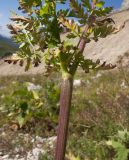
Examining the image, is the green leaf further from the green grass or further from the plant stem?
the green grass

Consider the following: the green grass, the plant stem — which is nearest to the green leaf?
the plant stem

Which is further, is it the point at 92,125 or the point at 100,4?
the point at 92,125

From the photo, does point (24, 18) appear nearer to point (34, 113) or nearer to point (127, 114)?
point (127, 114)

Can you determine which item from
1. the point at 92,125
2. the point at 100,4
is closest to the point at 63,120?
the point at 100,4

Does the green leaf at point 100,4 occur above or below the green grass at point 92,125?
above

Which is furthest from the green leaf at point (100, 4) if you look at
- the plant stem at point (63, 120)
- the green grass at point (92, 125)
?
the green grass at point (92, 125)

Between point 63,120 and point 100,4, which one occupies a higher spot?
point 100,4

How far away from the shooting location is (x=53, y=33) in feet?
5.12

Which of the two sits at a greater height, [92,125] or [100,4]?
[100,4]

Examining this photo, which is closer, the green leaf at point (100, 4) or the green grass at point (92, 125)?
the green leaf at point (100, 4)

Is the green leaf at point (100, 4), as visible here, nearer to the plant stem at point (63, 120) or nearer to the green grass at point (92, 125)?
the plant stem at point (63, 120)

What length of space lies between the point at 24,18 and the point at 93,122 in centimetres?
422

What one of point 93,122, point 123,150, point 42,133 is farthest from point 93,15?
point 42,133

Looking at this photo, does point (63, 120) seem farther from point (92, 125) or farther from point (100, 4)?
point (92, 125)
